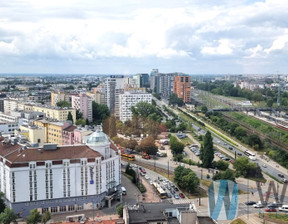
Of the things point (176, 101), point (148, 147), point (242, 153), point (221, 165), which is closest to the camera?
point (221, 165)

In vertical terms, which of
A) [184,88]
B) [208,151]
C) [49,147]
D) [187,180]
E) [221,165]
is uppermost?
[184,88]

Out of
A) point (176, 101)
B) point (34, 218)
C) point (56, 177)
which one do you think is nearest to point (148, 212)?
point (34, 218)

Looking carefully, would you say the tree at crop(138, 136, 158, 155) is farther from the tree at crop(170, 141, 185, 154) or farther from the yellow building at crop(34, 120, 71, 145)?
the yellow building at crop(34, 120, 71, 145)

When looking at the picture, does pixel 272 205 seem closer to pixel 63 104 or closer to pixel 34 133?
pixel 34 133

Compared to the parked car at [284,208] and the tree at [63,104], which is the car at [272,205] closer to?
the parked car at [284,208]

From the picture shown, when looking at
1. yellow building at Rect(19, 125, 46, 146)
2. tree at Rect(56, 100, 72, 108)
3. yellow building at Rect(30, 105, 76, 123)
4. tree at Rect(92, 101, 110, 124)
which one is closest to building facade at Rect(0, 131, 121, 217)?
yellow building at Rect(19, 125, 46, 146)

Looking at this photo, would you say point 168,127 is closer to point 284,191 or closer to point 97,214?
point 284,191

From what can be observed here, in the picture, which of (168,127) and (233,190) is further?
(168,127)

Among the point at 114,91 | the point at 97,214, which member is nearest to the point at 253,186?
the point at 97,214
